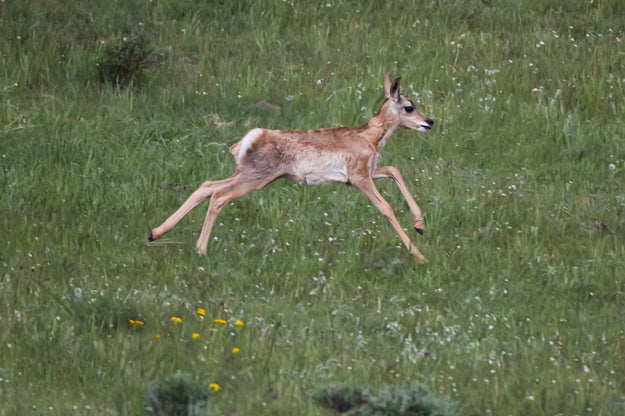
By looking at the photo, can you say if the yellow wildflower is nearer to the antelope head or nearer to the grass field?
the grass field

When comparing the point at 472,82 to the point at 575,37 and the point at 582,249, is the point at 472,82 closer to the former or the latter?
the point at 575,37

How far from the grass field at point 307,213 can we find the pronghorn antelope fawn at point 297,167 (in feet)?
0.85

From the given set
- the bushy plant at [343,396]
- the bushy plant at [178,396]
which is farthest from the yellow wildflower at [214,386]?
the bushy plant at [343,396]

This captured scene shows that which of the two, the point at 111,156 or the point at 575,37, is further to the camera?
the point at 575,37

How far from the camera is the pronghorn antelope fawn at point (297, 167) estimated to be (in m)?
9.09

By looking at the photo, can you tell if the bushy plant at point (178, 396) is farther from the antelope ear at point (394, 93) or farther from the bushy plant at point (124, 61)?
the bushy plant at point (124, 61)

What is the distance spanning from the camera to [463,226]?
979cm

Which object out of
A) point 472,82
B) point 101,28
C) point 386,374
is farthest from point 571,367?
point 101,28

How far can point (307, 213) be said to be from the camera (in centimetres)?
995

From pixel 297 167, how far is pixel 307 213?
0.87m

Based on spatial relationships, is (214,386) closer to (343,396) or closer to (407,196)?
(343,396)

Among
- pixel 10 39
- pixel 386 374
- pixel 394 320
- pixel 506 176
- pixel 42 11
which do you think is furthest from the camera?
pixel 42 11

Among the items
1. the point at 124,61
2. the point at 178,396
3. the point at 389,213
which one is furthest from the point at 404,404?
the point at 124,61

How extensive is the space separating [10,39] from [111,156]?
3.48m
